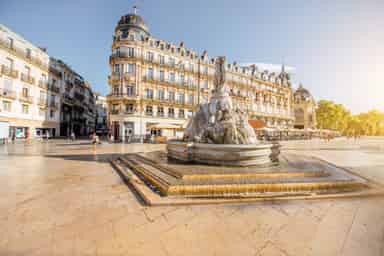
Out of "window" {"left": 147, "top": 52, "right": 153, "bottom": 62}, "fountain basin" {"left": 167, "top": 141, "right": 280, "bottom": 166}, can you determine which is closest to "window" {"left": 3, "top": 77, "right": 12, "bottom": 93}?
"window" {"left": 147, "top": 52, "right": 153, "bottom": 62}

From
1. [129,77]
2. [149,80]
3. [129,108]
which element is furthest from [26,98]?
[149,80]

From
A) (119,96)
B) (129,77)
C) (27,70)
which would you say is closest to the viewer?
(27,70)

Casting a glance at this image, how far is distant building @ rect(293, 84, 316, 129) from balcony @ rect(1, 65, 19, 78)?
7486 centimetres

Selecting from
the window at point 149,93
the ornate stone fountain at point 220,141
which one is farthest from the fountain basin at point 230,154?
the window at point 149,93

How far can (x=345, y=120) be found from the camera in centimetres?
6794

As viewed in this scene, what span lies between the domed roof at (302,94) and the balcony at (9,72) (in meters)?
76.1

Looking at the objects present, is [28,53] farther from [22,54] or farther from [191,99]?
[191,99]

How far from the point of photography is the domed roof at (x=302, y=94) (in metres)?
61.8

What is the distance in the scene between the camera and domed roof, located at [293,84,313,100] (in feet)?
203

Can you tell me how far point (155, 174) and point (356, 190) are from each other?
581cm

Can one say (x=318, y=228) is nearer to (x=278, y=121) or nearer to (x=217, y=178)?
(x=217, y=178)

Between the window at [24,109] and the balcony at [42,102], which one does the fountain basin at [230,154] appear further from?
the balcony at [42,102]

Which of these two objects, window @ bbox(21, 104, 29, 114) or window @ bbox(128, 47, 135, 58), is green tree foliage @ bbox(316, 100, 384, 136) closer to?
window @ bbox(128, 47, 135, 58)

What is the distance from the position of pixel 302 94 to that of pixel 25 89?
77620 millimetres
